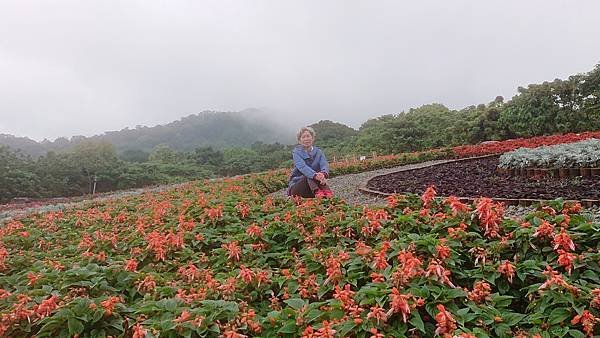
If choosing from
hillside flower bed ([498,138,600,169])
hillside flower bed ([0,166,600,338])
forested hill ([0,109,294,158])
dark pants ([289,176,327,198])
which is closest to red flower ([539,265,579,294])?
hillside flower bed ([0,166,600,338])

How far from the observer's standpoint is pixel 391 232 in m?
2.52

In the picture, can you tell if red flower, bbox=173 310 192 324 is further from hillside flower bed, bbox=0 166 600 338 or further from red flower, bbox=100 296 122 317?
red flower, bbox=100 296 122 317

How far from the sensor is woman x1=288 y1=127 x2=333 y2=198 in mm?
5039

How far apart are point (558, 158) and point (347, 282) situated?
19.4 ft

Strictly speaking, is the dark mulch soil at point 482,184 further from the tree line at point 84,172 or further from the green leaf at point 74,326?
the tree line at point 84,172

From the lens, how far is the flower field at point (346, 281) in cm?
169

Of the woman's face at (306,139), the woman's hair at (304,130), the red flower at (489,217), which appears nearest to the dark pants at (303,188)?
the woman's face at (306,139)

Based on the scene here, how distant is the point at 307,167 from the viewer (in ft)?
16.4

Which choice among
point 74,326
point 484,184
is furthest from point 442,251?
point 484,184

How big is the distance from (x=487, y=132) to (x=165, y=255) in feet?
67.3

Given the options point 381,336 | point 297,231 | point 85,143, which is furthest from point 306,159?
point 85,143

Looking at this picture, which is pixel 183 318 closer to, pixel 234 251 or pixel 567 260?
pixel 234 251

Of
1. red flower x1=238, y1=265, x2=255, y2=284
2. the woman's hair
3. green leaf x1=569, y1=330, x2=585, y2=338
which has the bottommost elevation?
green leaf x1=569, y1=330, x2=585, y2=338

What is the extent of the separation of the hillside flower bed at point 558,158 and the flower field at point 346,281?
4.64 m
